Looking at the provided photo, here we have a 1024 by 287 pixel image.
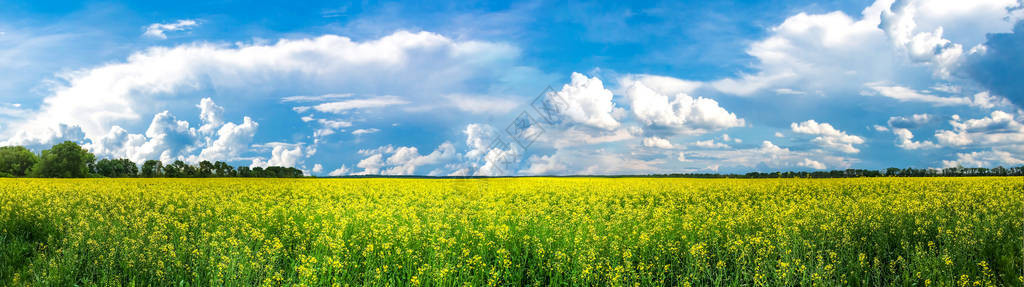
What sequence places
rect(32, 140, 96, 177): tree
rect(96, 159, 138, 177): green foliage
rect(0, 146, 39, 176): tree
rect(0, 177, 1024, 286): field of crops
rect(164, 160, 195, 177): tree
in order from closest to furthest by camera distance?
rect(0, 177, 1024, 286): field of crops
rect(164, 160, 195, 177): tree
rect(32, 140, 96, 177): tree
rect(0, 146, 39, 176): tree
rect(96, 159, 138, 177): green foliage

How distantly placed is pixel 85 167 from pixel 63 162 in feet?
11.7

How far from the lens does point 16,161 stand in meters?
85.4

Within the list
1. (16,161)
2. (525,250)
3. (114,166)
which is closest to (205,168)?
(114,166)

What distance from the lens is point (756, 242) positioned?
823 centimetres

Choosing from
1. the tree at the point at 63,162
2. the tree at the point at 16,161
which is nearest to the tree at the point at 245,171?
the tree at the point at 63,162

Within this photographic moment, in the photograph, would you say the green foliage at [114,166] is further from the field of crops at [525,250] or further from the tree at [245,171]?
the field of crops at [525,250]

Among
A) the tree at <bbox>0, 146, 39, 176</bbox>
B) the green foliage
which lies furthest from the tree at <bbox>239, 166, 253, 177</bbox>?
the tree at <bbox>0, 146, 39, 176</bbox>

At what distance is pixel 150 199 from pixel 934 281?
881 inches

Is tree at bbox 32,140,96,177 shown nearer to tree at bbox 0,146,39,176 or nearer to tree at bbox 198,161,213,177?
tree at bbox 0,146,39,176

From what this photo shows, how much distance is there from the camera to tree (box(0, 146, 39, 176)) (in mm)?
83188

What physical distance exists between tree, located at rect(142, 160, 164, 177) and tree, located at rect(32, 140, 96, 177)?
32.1ft

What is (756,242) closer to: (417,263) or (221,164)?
(417,263)

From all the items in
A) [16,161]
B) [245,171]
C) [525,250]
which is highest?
[16,161]

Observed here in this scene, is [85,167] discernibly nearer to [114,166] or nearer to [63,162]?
[63,162]
